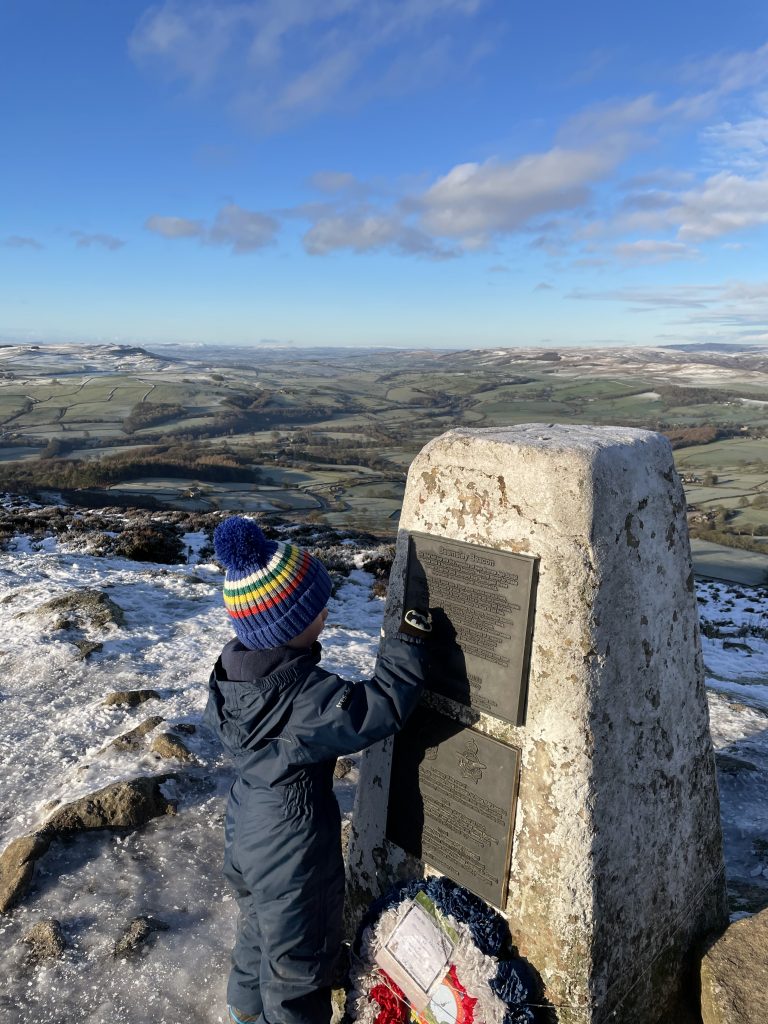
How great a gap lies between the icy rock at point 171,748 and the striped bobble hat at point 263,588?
267 cm

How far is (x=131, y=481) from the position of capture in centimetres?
2755

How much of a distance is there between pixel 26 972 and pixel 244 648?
1995mm

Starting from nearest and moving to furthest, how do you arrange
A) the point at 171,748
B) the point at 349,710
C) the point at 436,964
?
the point at 349,710, the point at 436,964, the point at 171,748

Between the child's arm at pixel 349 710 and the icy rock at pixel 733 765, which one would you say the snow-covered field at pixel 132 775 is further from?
the child's arm at pixel 349 710

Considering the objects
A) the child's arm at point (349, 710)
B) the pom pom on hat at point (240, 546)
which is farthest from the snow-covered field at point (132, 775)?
the pom pom on hat at point (240, 546)

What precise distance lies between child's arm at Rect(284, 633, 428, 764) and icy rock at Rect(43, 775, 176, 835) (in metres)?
2.30

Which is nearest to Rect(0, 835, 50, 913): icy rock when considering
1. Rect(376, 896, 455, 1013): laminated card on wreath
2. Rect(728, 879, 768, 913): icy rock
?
Rect(376, 896, 455, 1013): laminated card on wreath

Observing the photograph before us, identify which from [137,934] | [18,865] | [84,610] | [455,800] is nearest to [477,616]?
[455,800]

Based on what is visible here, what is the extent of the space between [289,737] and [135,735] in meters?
3.10

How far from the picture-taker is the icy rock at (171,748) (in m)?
4.52

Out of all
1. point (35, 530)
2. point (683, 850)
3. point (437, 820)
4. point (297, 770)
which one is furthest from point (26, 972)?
point (35, 530)

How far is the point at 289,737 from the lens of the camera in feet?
7.40

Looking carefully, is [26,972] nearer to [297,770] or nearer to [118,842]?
[118,842]

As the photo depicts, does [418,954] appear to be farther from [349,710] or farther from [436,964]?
[349,710]
